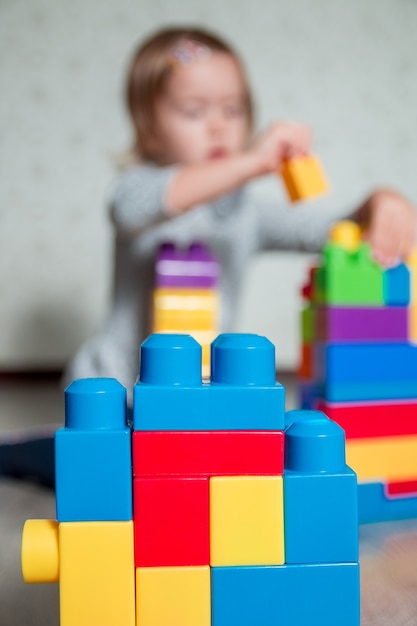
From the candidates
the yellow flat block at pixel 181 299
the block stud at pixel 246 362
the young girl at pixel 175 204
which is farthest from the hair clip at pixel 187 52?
the block stud at pixel 246 362

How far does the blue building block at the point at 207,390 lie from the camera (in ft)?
1.13

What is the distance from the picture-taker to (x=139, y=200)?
0.87 meters

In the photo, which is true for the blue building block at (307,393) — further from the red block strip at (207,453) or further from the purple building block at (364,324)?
the red block strip at (207,453)

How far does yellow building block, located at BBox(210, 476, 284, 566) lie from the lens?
1.14 ft

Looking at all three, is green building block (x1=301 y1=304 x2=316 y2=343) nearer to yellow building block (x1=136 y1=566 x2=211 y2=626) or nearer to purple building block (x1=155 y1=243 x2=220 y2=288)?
purple building block (x1=155 y1=243 x2=220 y2=288)

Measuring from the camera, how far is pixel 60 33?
191cm

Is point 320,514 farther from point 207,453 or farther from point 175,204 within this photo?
point 175,204

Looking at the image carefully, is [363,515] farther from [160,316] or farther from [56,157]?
[56,157]

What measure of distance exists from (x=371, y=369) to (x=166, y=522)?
340 mm

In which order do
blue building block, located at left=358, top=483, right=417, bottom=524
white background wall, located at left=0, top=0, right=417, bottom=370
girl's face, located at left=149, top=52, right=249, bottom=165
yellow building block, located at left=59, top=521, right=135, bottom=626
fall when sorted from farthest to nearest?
1. white background wall, located at left=0, top=0, right=417, bottom=370
2. girl's face, located at left=149, top=52, right=249, bottom=165
3. blue building block, located at left=358, top=483, right=417, bottom=524
4. yellow building block, located at left=59, top=521, right=135, bottom=626

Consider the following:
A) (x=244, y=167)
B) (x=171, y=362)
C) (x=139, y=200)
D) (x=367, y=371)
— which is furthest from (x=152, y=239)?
(x=171, y=362)

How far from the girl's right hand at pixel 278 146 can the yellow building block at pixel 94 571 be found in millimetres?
565

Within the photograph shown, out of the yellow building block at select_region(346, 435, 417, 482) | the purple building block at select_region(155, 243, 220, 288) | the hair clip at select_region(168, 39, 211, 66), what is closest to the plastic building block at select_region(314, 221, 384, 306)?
the yellow building block at select_region(346, 435, 417, 482)

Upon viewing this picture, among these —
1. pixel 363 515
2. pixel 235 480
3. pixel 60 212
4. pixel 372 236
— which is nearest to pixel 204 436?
pixel 235 480
